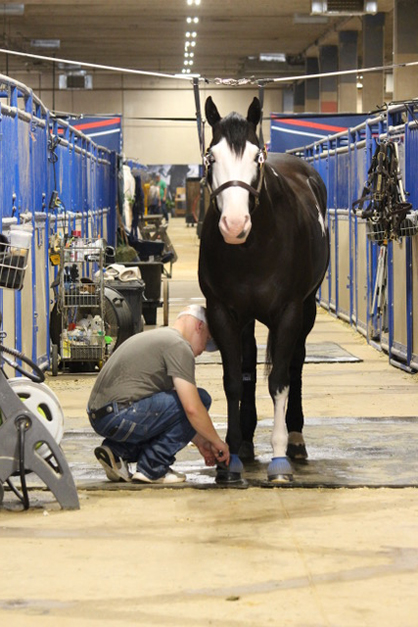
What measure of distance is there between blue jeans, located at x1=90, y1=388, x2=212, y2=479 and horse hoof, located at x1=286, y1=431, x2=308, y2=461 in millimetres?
890

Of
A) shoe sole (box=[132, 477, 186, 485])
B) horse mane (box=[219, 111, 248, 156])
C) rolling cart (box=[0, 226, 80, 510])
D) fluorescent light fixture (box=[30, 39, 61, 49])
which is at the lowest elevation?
shoe sole (box=[132, 477, 186, 485])

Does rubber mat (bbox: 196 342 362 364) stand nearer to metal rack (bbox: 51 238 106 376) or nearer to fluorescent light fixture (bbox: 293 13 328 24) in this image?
metal rack (bbox: 51 238 106 376)

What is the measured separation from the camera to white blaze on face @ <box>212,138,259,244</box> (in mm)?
5738

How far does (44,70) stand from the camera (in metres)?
48.6

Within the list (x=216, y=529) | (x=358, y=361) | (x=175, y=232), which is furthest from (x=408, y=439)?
(x=175, y=232)

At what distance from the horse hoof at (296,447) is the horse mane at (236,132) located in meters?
1.94

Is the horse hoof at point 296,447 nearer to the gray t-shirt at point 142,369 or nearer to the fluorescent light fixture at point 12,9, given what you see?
the gray t-shirt at point 142,369

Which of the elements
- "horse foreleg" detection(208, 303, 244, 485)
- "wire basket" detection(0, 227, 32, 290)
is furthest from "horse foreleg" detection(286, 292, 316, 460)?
"wire basket" detection(0, 227, 32, 290)

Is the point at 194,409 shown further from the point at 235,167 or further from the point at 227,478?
the point at 235,167

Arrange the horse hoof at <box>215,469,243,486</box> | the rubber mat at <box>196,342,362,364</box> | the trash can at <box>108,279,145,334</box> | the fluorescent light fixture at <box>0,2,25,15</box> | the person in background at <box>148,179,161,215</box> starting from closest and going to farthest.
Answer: the horse hoof at <box>215,469,243,486</box>
the rubber mat at <box>196,342,362,364</box>
the trash can at <box>108,279,145,334</box>
the fluorescent light fixture at <box>0,2,25,15</box>
the person in background at <box>148,179,161,215</box>

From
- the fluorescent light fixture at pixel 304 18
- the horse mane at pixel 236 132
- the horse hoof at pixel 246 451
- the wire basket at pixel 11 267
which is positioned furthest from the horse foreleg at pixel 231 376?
the fluorescent light fixture at pixel 304 18

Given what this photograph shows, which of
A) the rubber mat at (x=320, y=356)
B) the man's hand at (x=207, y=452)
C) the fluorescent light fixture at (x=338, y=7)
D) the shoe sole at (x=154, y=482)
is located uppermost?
the fluorescent light fixture at (x=338, y=7)

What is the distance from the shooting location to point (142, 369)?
20.5 feet

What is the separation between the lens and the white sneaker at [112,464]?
632 cm
